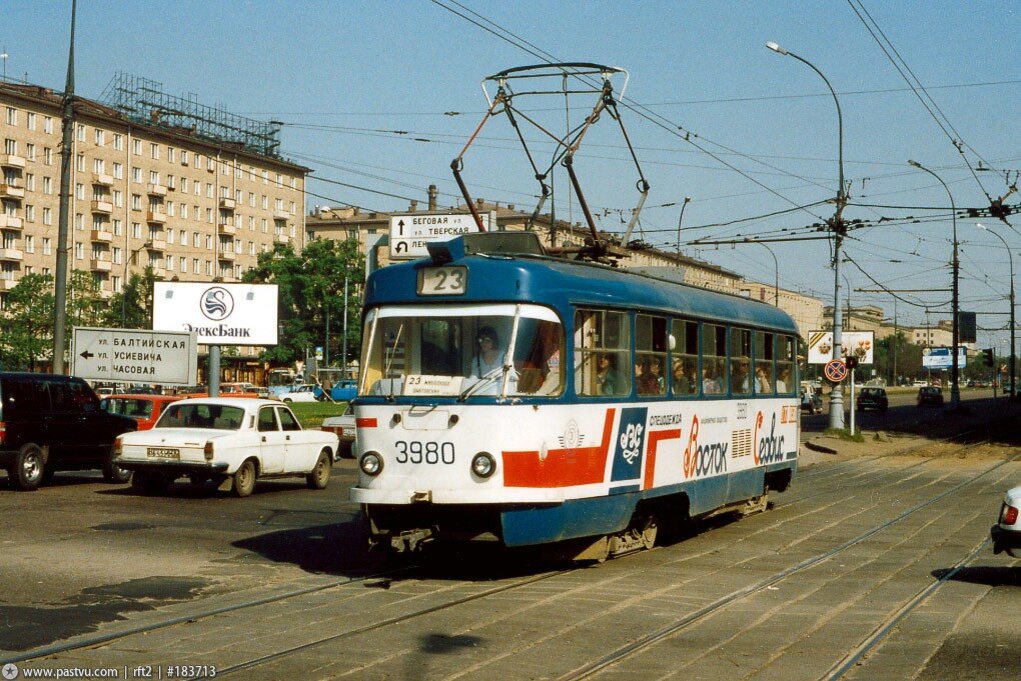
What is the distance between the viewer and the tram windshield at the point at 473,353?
11.2 m

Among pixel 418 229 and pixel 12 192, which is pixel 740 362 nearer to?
pixel 418 229

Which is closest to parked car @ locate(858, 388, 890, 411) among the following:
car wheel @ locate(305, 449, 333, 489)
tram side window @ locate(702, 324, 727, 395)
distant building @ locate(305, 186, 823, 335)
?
distant building @ locate(305, 186, 823, 335)

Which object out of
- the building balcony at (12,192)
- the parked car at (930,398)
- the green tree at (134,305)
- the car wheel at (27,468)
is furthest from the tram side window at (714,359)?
the building balcony at (12,192)

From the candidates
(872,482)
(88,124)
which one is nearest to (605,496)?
(872,482)

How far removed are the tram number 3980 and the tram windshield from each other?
43cm

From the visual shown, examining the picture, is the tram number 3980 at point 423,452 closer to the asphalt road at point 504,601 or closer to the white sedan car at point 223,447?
the asphalt road at point 504,601

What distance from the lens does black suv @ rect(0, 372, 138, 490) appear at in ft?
66.5

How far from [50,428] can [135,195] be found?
8517cm

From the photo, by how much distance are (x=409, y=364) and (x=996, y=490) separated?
1519 centimetres

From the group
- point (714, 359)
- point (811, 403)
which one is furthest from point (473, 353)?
point (811, 403)

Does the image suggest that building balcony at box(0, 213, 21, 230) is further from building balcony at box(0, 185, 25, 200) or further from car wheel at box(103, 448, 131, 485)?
car wheel at box(103, 448, 131, 485)

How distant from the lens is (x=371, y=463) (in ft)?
37.4

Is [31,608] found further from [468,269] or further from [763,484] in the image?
[763,484]

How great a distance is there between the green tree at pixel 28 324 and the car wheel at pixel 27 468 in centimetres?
5098
